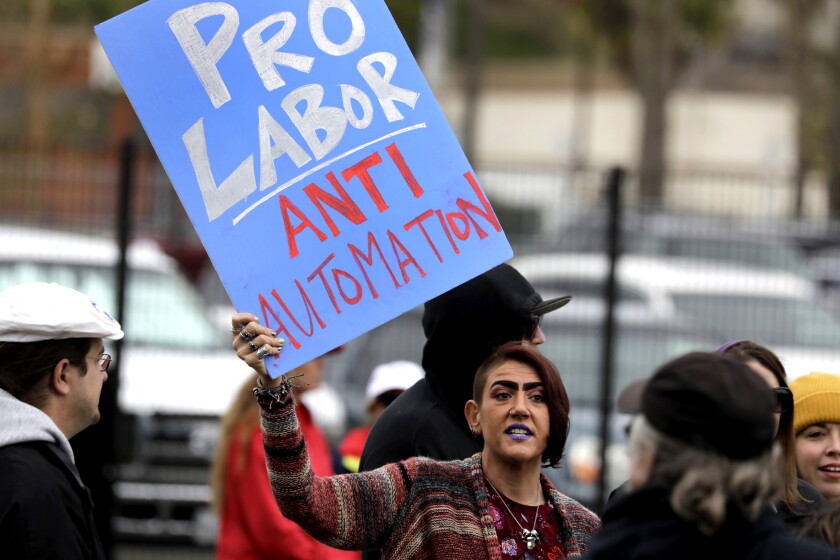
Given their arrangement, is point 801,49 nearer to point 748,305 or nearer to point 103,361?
point 748,305

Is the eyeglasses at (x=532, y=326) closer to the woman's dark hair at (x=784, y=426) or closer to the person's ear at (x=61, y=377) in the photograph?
the woman's dark hair at (x=784, y=426)

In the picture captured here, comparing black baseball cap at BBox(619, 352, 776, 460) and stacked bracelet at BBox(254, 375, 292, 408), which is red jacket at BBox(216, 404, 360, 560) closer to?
stacked bracelet at BBox(254, 375, 292, 408)

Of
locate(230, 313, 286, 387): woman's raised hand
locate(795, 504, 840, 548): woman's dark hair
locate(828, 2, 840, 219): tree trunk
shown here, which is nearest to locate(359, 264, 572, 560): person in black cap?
locate(230, 313, 286, 387): woman's raised hand

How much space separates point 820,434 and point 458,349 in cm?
106

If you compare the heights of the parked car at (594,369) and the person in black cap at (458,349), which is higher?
the person in black cap at (458,349)

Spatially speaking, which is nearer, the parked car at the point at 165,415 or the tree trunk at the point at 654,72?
the parked car at the point at 165,415

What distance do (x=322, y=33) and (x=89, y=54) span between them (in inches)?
1204

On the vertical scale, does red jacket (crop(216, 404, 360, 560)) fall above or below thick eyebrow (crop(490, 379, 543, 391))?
below

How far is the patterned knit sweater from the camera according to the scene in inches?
129

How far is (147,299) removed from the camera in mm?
9359

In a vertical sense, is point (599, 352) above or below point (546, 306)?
below

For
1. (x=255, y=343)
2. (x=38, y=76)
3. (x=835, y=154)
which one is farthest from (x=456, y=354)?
(x=38, y=76)

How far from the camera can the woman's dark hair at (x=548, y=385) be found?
351cm

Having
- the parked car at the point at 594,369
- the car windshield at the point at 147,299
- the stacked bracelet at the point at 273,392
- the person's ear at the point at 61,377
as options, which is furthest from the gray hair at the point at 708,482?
the car windshield at the point at 147,299
